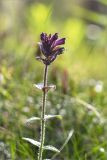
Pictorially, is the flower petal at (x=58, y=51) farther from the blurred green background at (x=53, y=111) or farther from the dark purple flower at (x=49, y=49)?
the blurred green background at (x=53, y=111)

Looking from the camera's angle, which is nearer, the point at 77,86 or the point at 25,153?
the point at 25,153

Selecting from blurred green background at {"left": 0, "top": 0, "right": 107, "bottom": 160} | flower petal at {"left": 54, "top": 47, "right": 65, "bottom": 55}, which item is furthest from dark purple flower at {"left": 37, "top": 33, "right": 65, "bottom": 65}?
blurred green background at {"left": 0, "top": 0, "right": 107, "bottom": 160}

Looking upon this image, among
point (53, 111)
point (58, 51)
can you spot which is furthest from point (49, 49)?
point (53, 111)

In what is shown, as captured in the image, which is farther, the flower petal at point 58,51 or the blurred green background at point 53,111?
the blurred green background at point 53,111

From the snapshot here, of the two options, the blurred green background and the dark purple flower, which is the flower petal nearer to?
the dark purple flower

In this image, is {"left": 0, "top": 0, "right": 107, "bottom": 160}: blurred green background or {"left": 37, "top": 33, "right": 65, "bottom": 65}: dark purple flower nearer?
{"left": 37, "top": 33, "right": 65, "bottom": 65}: dark purple flower

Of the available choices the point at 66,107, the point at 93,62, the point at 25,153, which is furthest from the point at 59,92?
the point at 93,62

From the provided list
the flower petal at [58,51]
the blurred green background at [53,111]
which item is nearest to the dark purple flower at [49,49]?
the flower petal at [58,51]

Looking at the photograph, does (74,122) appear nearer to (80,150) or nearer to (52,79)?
(80,150)

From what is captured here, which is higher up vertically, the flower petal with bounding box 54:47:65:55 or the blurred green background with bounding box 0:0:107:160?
the flower petal with bounding box 54:47:65:55

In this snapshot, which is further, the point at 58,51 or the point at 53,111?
the point at 53,111

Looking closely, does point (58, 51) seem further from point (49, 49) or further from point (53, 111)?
point (53, 111)
